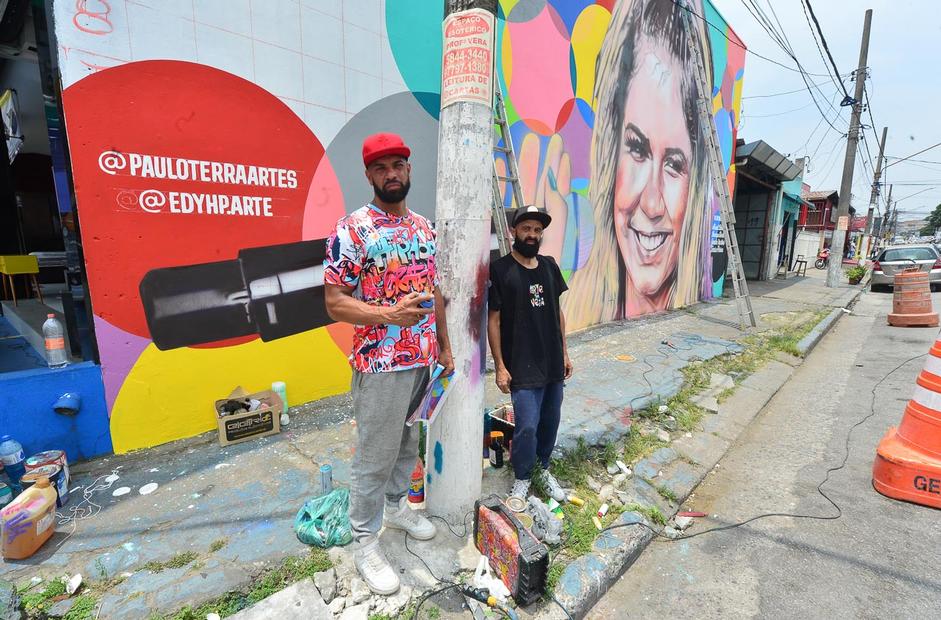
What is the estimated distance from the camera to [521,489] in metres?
2.78

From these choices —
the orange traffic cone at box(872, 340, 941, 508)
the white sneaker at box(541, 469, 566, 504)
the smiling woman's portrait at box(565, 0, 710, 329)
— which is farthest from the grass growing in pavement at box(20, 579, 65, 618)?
the smiling woman's portrait at box(565, 0, 710, 329)

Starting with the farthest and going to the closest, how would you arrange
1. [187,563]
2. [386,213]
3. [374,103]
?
1. [374,103]
2. [187,563]
3. [386,213]

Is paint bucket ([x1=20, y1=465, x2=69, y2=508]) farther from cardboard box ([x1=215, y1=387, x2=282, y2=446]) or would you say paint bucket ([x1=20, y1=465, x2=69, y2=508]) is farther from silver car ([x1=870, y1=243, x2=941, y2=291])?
silver car ([x1=870, y1=243, x2=941, y2=291])

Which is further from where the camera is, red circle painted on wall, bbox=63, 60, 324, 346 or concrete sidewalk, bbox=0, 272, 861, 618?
red circle painted on wall, bbox=63, 60, 324, 346

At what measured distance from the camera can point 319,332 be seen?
4160 mm

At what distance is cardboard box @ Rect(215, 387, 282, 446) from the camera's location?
11.1 feet

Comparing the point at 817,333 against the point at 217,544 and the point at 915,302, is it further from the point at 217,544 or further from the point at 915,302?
the point at 217,544

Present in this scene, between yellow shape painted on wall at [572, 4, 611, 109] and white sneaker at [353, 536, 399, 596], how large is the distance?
22.7ft

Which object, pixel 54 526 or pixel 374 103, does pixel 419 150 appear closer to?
pixel 374 103

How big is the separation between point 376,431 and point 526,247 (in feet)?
4.50

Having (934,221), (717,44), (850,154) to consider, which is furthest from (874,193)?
(934,221)

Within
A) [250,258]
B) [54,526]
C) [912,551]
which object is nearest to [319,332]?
[250,258]

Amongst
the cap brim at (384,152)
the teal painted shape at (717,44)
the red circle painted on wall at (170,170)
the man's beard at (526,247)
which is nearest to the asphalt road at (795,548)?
the man's beard at (526,247)

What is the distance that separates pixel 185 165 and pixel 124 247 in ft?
2.41
